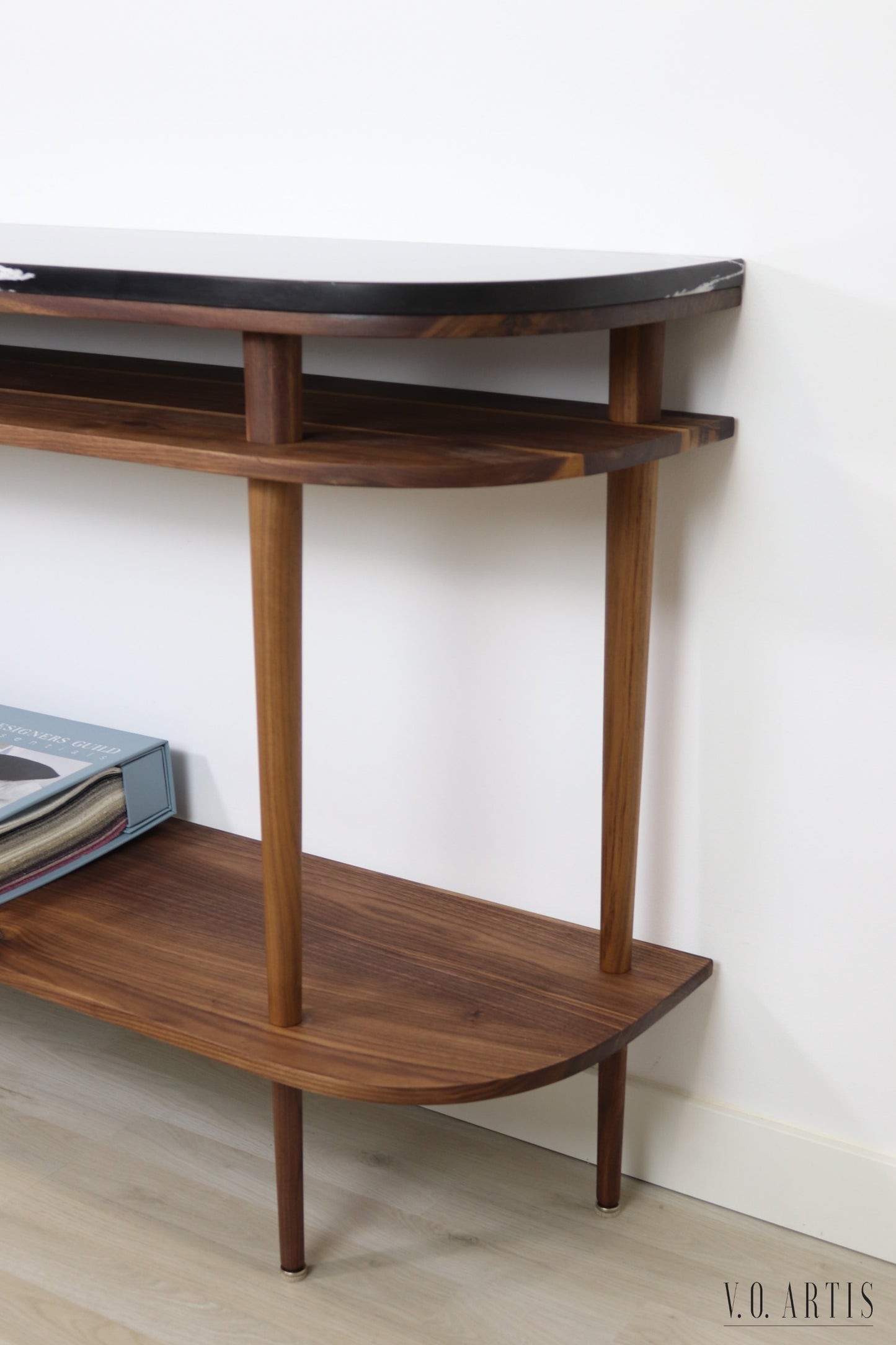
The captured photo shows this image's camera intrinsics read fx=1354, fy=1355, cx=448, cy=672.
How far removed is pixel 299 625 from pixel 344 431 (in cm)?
14

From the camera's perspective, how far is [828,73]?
0.93m

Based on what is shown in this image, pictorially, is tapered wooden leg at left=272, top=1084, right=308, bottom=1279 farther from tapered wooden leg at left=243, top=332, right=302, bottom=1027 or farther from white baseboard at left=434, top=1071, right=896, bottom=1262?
white baseboard at left=434, top=1071, right=896, bottom=1262

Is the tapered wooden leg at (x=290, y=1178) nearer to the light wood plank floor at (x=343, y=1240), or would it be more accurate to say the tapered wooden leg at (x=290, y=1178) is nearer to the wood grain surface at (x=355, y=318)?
the light wood plank floor at (x=343, y=1240)

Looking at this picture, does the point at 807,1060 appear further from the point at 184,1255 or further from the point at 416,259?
the point at 416,259

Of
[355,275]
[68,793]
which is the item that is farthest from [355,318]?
[68,793]

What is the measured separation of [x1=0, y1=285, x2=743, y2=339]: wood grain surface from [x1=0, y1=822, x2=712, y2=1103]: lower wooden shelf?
19.8 inches

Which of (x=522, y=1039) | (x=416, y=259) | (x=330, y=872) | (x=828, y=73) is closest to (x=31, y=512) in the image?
(x=330, y=872)

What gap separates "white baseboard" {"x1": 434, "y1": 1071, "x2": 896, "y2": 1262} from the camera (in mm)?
1112

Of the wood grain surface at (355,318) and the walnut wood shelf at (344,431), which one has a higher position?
the wood grain surface at (355,318)

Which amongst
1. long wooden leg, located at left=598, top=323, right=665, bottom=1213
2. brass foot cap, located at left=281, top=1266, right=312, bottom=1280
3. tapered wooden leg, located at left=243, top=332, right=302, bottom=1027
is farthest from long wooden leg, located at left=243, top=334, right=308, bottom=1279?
long wooden leg, located at left=598, top=323, right=665, bottom=1213

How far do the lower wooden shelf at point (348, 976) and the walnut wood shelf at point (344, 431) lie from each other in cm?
42

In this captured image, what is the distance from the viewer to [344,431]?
0.91 meters

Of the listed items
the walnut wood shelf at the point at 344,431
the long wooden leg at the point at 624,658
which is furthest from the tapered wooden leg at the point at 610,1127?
the walnut wood shelf at the point at 344,431

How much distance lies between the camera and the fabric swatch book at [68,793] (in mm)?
1228
